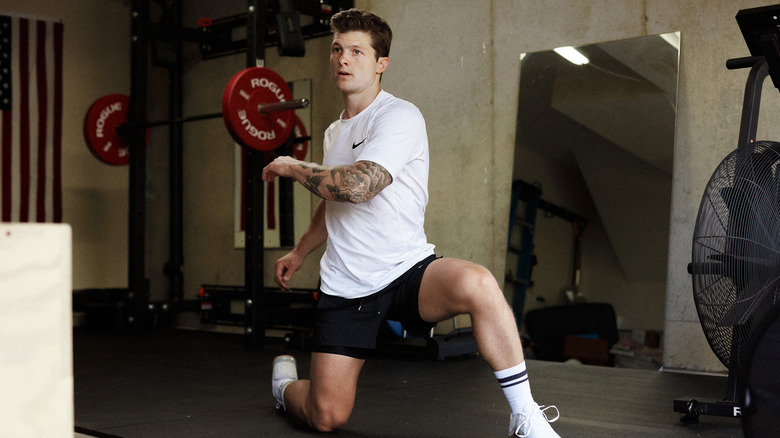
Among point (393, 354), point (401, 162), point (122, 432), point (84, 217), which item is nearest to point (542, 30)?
point (393, 354)

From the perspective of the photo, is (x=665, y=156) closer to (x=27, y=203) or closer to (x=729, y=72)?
(x=729, y=72)

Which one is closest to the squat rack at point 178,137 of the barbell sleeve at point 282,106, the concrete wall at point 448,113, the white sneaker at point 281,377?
the concrete wall at point 448,113

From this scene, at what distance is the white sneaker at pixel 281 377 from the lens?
243 cm

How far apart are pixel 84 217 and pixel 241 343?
85.8 inches

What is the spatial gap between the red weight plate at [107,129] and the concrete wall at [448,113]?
514 millimetres

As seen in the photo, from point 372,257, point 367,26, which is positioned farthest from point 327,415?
point 367,26

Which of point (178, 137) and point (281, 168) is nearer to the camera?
point (281, 168)

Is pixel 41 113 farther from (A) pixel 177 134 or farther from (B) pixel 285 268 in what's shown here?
(B) pixel 285 268

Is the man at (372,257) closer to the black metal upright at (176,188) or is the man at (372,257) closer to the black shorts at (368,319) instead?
the black shorts at (368,319)

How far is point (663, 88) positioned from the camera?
3768mm

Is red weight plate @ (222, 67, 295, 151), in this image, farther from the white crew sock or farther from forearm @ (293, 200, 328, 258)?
the white crew sock

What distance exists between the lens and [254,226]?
450 cm

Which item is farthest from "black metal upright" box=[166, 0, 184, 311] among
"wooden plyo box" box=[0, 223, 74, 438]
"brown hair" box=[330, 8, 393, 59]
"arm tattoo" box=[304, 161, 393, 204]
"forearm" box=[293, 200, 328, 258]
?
"wooden plyo box" box=[0, 223, 74, 438]

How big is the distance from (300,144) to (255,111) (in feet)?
2.75
